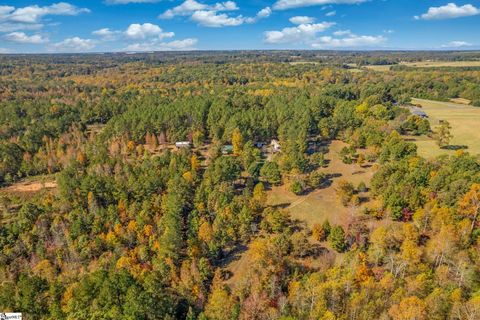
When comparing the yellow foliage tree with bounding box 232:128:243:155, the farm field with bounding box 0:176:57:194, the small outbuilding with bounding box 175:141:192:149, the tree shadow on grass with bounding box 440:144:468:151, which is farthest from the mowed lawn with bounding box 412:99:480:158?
the farm field with bounding box 0:176:57:194

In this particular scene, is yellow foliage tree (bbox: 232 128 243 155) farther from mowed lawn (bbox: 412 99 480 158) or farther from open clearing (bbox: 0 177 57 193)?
open clearing (bbox: 0 177 57 193)

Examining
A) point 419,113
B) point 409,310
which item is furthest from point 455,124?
Answer: point 409,310

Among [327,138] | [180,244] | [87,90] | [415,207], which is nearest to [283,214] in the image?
[180,244]

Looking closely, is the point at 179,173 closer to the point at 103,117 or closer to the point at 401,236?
the point at 401,236

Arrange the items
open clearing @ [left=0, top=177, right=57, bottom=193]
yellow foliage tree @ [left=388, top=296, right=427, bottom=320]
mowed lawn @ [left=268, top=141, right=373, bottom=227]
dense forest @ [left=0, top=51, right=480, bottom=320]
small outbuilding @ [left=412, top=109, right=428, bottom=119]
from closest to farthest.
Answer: yellow foliage tree @ [left=388, top=296, right=427, bottom=320] < dense forest @ [left=0, top=51, right=480, bottom=320] < mowed lawn @ [left=268, top=141, right=373, bottom=227] < open clearing @ [left=0, top=177, right=57, bottom=193] < small outbuilding @ [left=412, top=109, right=428, bottom=119]

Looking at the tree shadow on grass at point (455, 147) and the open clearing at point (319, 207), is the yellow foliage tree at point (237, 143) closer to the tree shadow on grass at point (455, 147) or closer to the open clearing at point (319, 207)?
the open clearing at point (319, 207)

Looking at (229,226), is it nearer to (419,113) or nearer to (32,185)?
(32,185)
